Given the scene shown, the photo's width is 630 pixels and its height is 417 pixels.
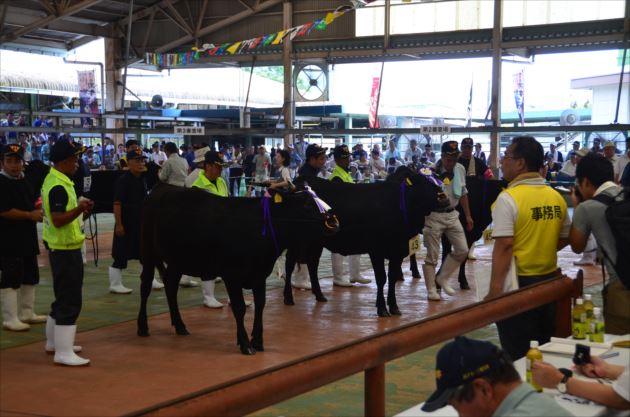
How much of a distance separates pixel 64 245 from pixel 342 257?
517cm

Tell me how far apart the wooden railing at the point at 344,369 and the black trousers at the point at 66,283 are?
13.8 feet

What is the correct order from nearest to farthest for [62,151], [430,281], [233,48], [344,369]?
[344,369]
[62,151]
[430,281]
[233,48]

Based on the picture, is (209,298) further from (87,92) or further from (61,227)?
(87,92)

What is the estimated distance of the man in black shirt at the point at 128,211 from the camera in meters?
10.2

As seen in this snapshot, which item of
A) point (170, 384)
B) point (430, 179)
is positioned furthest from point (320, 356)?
point (430, 179)

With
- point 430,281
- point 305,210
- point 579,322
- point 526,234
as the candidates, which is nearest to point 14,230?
point 305,210

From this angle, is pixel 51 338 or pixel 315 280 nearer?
pixel 51 338

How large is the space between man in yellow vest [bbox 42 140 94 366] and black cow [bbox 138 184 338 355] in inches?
46.4

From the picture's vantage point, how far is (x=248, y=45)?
22.1 metres

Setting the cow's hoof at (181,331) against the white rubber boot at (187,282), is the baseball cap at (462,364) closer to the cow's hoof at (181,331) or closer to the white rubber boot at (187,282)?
the cow's hoof at (181,331)

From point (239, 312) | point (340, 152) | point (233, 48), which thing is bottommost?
point (239, 312)

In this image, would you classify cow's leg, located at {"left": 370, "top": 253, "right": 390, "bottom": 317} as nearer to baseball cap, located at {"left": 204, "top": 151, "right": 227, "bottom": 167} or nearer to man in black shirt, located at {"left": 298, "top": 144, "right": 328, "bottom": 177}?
man in black shirt, located at {"left": 298, "top": 144, "right": 328, "bottom": 177}

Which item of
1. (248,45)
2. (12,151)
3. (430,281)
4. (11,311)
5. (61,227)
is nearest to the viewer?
(61,227)

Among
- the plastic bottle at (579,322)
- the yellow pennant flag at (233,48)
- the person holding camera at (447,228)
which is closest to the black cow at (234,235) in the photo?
the person holding camera at (447,228)
